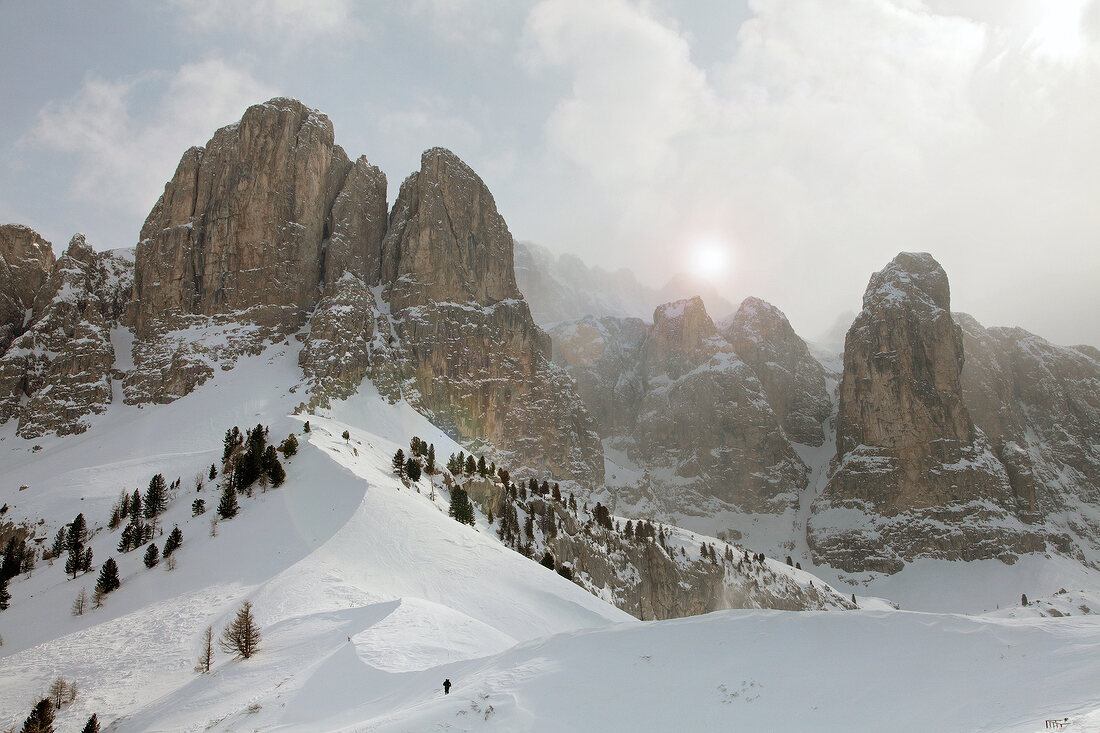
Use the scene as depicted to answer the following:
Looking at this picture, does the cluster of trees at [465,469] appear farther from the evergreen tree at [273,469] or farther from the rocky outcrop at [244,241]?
the rocky outcrop at [244,241]

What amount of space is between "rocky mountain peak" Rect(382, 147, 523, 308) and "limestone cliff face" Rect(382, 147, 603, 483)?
9.2 inches

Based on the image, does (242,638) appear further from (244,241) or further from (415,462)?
(244,241)

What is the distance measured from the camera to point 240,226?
12900cm

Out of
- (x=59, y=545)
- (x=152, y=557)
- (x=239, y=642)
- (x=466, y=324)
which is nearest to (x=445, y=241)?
(x=466, y=324)

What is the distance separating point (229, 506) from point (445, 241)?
3746 inches

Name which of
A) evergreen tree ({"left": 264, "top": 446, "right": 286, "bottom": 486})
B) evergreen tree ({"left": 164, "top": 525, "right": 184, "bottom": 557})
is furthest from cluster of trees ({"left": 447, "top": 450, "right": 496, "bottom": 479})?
evergreen tree ({"left": 164, "top": 525, "right": 184, "bottom": 557})

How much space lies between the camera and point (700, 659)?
2234 centimetres

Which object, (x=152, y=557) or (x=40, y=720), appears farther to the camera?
(x=152, y=557)

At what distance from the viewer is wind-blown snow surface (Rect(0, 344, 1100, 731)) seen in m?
18.7

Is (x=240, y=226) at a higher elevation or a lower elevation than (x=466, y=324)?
higher

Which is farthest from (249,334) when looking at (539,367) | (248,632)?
(248,632)

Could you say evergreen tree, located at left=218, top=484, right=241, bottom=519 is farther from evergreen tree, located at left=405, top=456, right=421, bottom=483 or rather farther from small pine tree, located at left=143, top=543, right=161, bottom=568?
evergreen tree, located at left=405, top=456, right=421, bottom=483

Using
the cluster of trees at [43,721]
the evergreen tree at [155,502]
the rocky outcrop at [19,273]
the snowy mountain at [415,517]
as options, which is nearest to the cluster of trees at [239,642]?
the snowy mountain at [415,517]

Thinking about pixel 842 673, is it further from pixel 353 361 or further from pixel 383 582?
pixel 353 361
